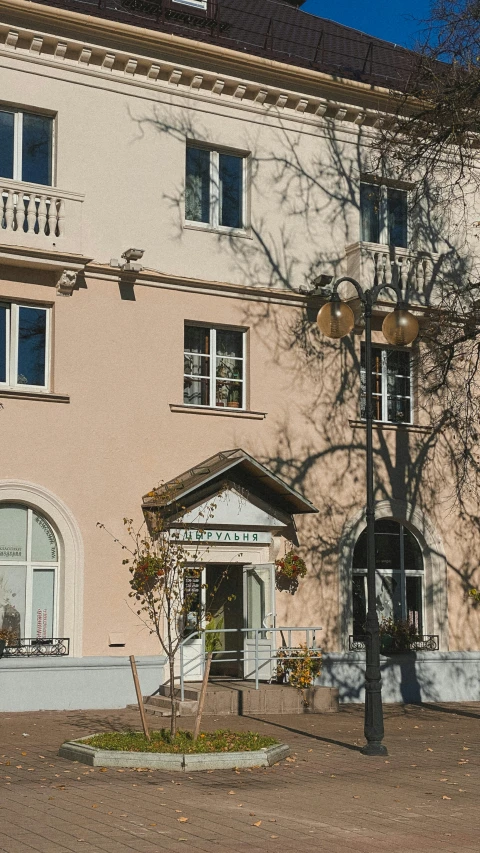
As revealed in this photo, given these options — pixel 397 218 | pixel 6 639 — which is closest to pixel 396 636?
pixel 6 639

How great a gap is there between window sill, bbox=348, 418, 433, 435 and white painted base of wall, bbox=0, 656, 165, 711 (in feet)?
20.6

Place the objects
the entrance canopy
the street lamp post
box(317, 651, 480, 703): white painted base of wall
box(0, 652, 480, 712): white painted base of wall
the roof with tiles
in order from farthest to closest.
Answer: the roof with tiles, box(317, 651, 480, 703): white painted base of wall, the entrance canopy, box(0, 652, 480, 712): white painted base of wall, the street lamp post

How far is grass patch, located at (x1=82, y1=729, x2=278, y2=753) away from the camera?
12.8 meters

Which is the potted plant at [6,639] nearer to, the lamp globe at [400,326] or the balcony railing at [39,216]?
the balcony railing at [39,216]

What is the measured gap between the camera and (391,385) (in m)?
23.4

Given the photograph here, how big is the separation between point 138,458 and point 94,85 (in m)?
6.76

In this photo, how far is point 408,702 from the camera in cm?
2208

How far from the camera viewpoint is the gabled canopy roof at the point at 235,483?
1955 centimetres

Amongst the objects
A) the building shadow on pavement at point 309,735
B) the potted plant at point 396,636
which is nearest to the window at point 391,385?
the potted plant at point 396,636

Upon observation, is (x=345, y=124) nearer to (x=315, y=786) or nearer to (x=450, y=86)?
(x=450, y=86)

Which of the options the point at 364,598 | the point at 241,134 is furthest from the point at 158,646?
the point at 241,134

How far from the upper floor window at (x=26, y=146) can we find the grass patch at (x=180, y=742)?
1005cm

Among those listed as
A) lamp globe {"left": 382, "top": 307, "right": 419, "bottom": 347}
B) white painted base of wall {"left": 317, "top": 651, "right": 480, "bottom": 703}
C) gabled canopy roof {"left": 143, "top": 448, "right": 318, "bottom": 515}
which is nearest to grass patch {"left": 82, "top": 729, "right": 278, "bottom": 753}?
lamp globe {"left": 382, "top": 307, "right": 419, "bottom": 347}

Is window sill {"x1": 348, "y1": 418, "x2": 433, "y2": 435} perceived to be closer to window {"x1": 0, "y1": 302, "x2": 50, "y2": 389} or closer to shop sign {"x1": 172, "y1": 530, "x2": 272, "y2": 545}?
shop sign {"x1": 172, "y1": 530, "x2": 272, "y2": 545}
